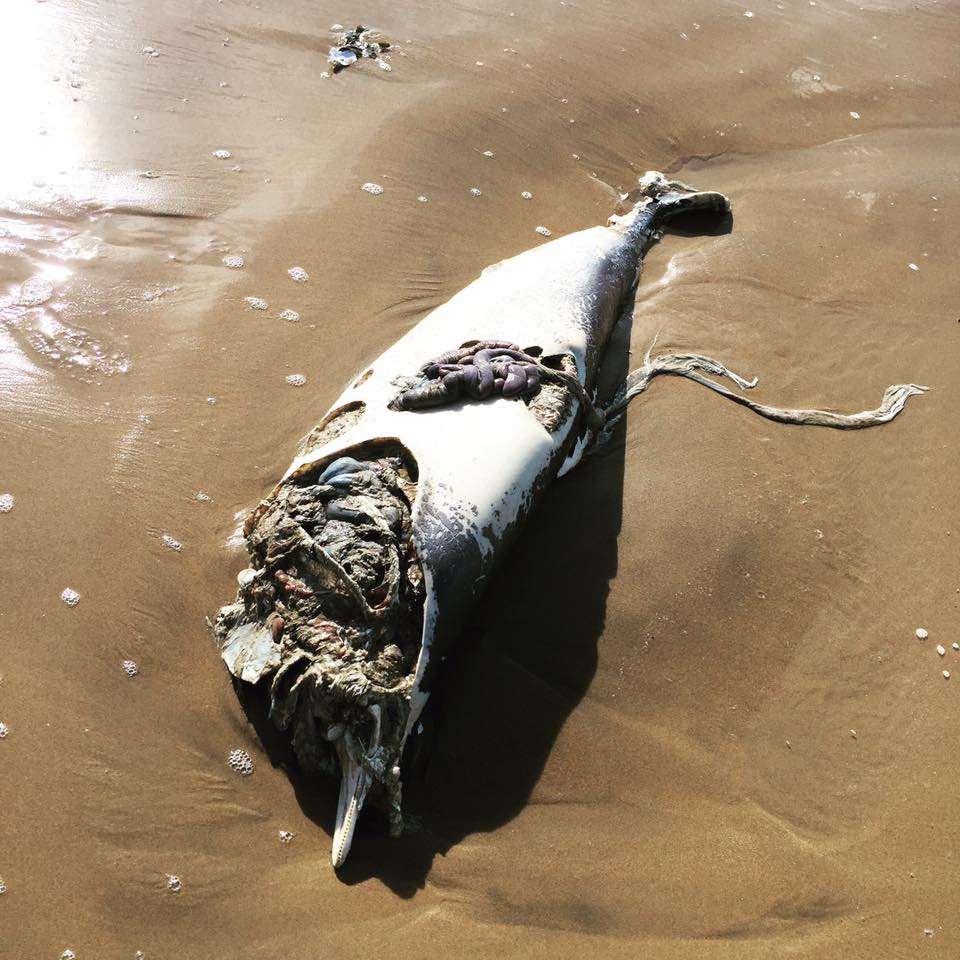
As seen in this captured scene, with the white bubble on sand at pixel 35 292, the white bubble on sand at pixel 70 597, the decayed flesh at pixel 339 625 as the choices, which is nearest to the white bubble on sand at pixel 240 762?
the decayed flesh at pixel 339 625

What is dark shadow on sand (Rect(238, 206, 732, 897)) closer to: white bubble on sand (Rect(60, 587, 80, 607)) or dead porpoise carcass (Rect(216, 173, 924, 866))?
dead porpoise carcass (Rect(216, 173, 924, 866))

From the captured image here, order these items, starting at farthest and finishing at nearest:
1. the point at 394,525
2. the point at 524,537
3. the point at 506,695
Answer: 1. the point at 524,537
2. the point at 506,695
3. the point at 394,525

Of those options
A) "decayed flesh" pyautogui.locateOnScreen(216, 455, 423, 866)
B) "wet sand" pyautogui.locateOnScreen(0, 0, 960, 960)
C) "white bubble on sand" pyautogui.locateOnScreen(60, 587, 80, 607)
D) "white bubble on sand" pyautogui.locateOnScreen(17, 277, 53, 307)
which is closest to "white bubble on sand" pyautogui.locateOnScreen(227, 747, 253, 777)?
"wet sand" pyautogui.locateOnScreen(0, 0, 960, 960)

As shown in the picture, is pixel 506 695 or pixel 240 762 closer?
pixel 240 762

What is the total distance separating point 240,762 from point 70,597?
3.27 feet

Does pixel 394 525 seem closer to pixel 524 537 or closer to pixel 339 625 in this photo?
pixel 339 625

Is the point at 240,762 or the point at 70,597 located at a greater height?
the point at 70,597

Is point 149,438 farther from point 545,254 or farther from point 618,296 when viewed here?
point 618,296

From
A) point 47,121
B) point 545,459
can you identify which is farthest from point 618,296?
point 47,121

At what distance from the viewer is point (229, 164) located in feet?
19.2

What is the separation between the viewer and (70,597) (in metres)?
3.54

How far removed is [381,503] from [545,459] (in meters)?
0.87

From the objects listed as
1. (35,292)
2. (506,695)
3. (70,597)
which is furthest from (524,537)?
(35,292)

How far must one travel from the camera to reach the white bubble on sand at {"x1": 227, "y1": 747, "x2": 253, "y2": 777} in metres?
3.26
